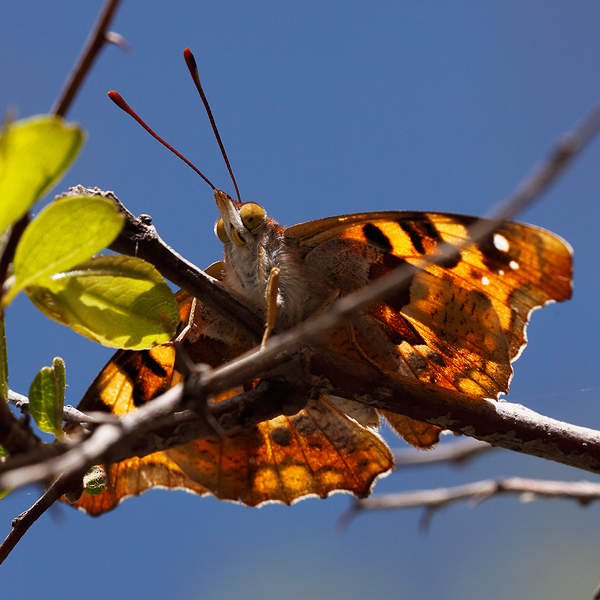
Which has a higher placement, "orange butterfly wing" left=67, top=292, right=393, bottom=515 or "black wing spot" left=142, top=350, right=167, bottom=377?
"black wing spot" left=142, top=350, right=167, bottom=377

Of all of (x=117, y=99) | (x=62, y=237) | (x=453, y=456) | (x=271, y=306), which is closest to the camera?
(x=62, y=237)

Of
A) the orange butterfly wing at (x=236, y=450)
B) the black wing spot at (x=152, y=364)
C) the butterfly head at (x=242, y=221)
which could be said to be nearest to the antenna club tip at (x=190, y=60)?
the butterfly head at (x=242, y=221)

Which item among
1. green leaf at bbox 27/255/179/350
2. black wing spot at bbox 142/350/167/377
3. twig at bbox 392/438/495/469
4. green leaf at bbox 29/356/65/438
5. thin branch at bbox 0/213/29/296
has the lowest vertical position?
twig at bbox 392/438/495/469

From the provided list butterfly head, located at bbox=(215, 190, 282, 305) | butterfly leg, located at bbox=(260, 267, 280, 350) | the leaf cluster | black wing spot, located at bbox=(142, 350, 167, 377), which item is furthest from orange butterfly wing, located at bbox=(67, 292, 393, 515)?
the leaf cluster

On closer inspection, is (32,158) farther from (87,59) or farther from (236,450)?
(236,450)

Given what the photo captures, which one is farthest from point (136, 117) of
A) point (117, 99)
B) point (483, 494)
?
point (483, 494)

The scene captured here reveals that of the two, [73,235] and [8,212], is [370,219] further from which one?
[8,212]

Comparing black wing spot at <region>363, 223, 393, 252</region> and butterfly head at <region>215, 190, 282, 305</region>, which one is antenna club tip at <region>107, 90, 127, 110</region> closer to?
butterfly head at <region>215, 190, 282, 305</region>

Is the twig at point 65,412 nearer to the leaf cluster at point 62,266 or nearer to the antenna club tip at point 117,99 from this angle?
the leaf cluster at point 62,266
